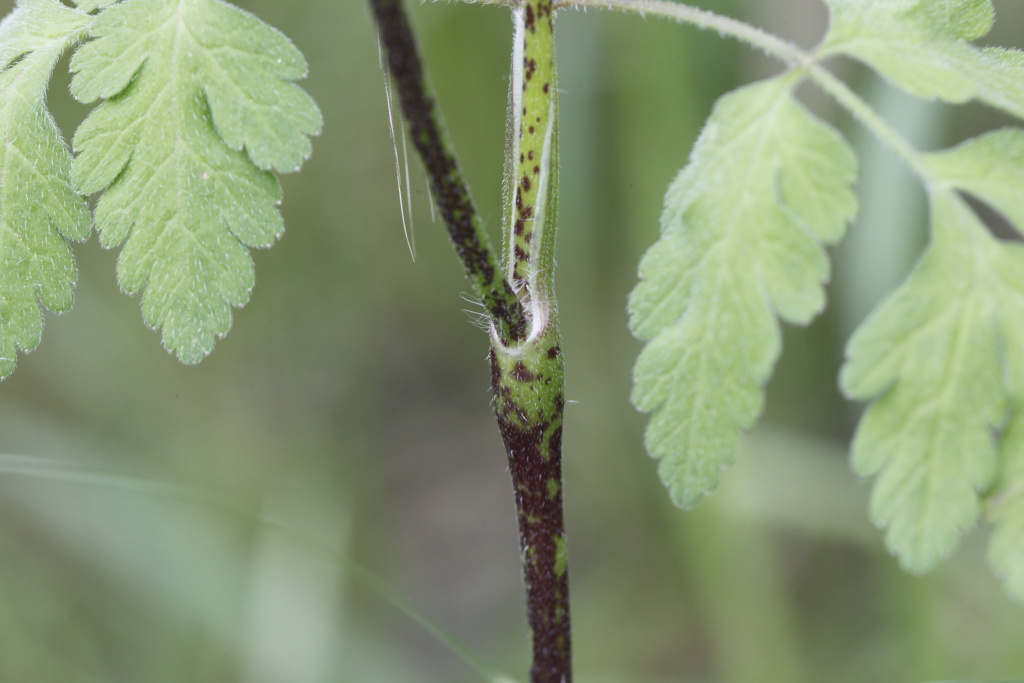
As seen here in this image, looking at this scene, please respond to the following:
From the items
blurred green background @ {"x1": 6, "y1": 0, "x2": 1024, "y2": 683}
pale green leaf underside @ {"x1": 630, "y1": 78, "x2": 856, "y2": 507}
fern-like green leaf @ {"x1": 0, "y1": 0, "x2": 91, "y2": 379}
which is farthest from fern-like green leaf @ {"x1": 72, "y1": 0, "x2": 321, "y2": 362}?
blurred green background @ {"x1": 6, "y1": 0, "x2": 1024, "y2": 683}

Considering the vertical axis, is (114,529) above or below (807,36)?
below

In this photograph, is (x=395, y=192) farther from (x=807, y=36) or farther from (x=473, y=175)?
(x=807, y=36)

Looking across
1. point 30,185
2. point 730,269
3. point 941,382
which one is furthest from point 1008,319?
point 30,185

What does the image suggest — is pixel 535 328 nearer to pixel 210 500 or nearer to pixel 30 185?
pixel 30 185

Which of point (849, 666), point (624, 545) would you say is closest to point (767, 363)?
point (849, 666)

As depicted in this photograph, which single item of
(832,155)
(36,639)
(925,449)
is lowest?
(36,639)

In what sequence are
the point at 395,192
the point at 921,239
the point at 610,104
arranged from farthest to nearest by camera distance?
the point at 395,192
the point at 610,104
the point at 921,239
